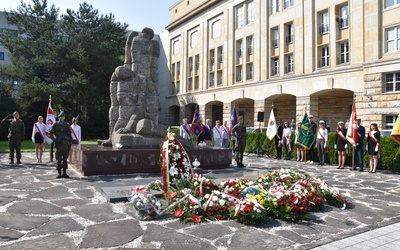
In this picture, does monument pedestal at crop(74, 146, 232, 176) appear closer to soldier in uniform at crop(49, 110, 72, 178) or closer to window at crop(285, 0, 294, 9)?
soldier in uniform at crop(49, 110, 72, 178)

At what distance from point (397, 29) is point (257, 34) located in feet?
42.8

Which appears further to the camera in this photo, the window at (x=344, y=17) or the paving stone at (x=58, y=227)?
the window at (x=344, y=17)

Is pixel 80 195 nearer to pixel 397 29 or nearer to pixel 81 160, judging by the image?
pixel 81 160

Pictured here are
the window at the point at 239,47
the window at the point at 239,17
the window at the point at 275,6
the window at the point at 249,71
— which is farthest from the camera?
the window at the point at 239,47

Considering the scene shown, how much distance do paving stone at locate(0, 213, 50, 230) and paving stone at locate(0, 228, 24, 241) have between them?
15 cm

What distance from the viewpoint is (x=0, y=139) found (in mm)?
35031

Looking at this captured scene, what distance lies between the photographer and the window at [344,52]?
25656 millimetres

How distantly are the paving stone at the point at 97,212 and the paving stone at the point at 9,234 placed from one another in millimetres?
1095

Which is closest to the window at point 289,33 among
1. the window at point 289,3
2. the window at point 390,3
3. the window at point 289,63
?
the window at point 289,63

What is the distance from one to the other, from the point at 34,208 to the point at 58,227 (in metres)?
1.39

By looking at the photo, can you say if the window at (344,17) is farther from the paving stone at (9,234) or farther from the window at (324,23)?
the paving stone at (9,234)

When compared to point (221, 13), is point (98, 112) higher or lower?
lower

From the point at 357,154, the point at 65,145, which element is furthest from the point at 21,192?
the point at 357,154

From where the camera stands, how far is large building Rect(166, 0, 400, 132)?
22609mm
